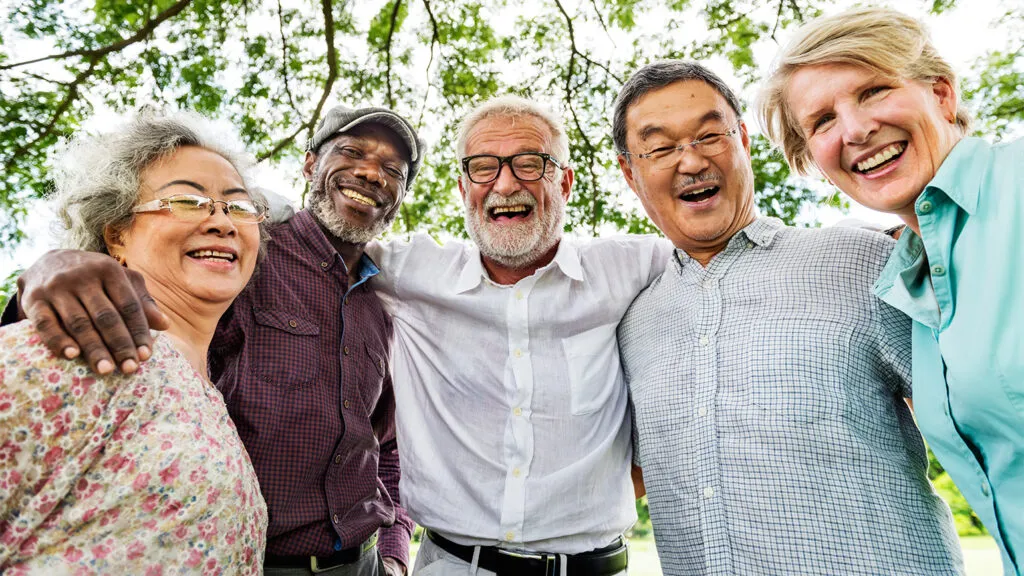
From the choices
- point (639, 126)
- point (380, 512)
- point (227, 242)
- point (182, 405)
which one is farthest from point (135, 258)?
point (639, 126)

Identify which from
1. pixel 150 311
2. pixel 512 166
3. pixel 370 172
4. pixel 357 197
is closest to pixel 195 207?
pixel 150 311

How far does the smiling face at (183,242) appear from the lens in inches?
73.8

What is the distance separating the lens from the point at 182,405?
152 cm

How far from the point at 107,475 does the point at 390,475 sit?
5.79 ft

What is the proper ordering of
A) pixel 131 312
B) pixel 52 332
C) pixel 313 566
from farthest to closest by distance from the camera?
pixel 313 566
pixel 131 312
pixel 52 332

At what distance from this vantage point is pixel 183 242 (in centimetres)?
190

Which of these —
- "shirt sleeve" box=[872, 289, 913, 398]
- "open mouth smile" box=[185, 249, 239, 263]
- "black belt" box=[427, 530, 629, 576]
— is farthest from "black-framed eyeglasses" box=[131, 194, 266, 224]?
→ "shirt sleeve" box=[872, 289, 913, 398]

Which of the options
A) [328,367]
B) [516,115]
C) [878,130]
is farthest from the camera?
[516,115]

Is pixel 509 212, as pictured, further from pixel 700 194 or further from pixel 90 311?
pixel 90 311

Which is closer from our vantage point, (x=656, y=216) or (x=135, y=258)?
(x=135, y=258)

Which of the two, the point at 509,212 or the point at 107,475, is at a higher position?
the point at 509,212

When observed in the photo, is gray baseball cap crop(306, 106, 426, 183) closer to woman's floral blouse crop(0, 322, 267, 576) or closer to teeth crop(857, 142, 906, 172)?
woman's floral blouse crop(0, 322, 267, 576)

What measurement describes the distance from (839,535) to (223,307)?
6.58ft

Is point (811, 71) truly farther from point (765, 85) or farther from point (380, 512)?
point (380, 512)
